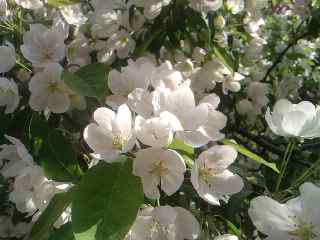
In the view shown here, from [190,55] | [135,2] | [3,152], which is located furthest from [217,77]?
[3,152]

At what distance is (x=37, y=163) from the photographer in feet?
4.42

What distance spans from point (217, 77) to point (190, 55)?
134 mm

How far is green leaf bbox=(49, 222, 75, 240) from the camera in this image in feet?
3.65

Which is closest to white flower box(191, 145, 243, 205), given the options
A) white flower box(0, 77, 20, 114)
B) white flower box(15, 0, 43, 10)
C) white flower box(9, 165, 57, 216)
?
white flower box(9, 165, 57, 216)

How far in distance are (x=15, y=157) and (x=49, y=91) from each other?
21cm

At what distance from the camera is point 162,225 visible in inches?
42.2

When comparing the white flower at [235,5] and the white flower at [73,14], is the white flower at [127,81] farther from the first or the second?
the white flower at [235,5]

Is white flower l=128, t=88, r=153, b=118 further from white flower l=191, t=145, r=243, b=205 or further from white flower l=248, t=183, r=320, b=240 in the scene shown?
white flower l=248, t=183, r=320, b=240

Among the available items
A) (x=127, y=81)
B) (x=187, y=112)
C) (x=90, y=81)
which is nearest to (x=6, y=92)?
(x=90, y=81)

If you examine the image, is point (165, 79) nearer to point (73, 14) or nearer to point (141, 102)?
point (141, 102)

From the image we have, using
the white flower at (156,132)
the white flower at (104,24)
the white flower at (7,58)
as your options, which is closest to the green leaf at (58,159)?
the white flower at (156,132)

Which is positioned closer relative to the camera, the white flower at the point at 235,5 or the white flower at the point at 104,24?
the white flower at the point at 104,24

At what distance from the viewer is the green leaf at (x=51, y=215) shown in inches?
44.9

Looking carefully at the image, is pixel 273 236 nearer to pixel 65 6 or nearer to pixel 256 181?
pixel 256 181
